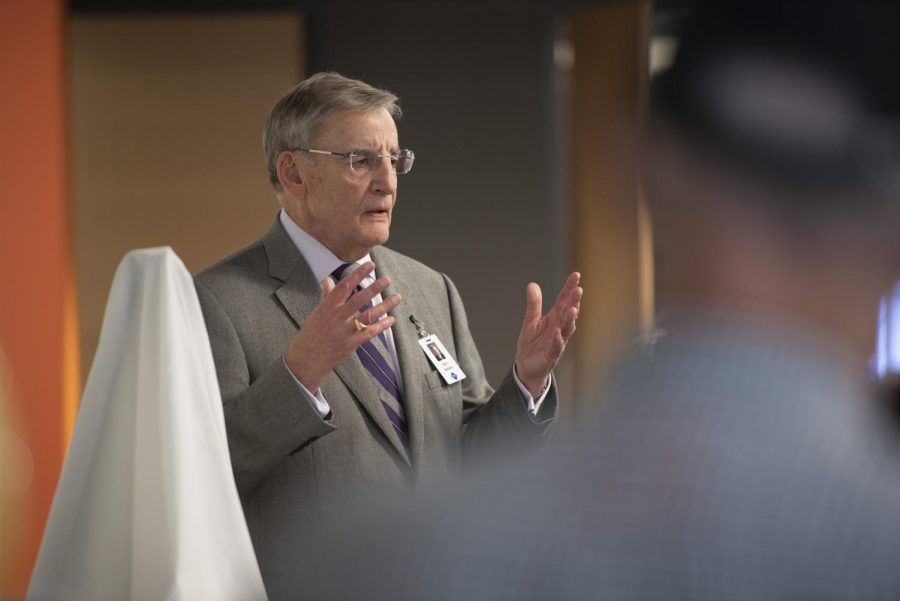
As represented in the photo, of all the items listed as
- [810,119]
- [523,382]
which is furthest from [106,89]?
[810,119]

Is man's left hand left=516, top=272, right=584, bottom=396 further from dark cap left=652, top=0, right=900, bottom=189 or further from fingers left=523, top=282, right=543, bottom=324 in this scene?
dark cap left=652, top=0, right=900, bottom=189

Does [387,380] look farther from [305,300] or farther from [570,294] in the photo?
[570,294]

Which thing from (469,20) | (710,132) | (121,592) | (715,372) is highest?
(469,20)

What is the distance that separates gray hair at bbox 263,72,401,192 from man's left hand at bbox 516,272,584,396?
0.56 m

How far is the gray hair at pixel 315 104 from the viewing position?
85.3 inches

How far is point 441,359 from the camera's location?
2.17 m

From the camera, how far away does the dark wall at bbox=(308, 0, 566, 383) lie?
205 inches

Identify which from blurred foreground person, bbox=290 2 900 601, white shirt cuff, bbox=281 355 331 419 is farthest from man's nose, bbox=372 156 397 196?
blurred foreground person, bbox=290 2 900 601

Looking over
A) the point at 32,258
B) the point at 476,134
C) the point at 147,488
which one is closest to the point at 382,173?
the point at 147,488

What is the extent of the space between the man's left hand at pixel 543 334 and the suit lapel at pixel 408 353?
207 mm

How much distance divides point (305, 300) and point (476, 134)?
3344 mm

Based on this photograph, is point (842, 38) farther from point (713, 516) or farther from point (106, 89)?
point (106, 89)

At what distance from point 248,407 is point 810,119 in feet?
4.13

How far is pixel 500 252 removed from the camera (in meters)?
5.26
